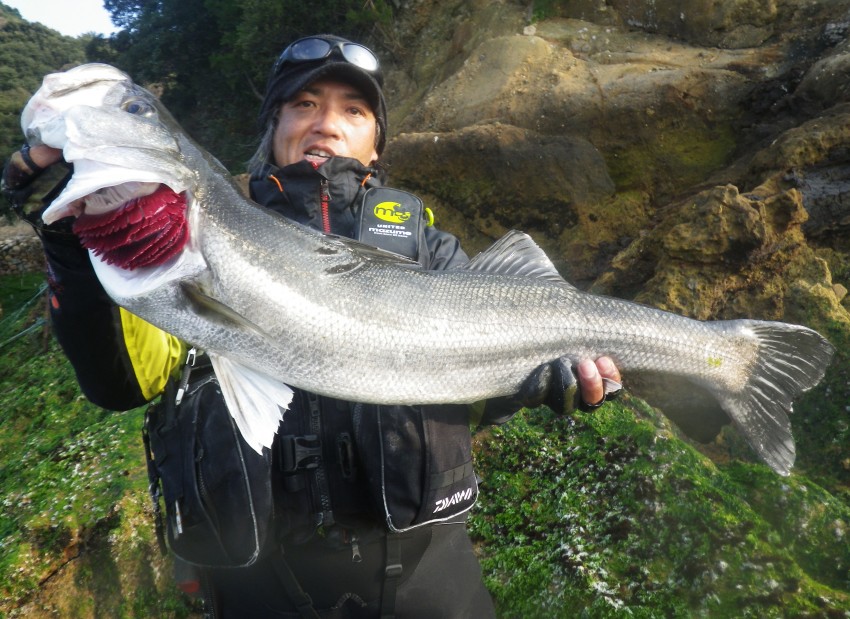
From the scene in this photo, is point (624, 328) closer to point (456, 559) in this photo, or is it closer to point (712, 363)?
point (712, 363)

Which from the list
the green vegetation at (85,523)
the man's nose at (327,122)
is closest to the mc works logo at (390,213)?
the man's nose at (327,122)

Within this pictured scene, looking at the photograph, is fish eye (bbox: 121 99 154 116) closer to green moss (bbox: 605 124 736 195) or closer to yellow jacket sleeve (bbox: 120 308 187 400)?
yellow jacket sleeve (bbox: 120 308 187 400)

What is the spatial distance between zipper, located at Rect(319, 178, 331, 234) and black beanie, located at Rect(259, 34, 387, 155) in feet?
2.02

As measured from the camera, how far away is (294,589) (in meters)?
2.54

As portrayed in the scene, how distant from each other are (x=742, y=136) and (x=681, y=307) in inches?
192

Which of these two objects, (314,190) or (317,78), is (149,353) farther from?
(317,78)

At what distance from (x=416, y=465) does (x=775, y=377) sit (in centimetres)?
191

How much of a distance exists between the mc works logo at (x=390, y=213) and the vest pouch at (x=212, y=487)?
1204mm

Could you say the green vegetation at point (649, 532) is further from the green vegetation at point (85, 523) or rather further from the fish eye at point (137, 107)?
the fish eye at point (137, 107)

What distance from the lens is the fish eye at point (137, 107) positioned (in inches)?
88.3

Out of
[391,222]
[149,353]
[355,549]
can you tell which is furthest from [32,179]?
[355,549]

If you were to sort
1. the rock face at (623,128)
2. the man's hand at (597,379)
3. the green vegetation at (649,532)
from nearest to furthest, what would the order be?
the man's hand at (597,379) < the green vegetation at (649,532) < the rock face at (623,128)

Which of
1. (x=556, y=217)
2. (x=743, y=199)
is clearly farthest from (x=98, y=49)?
Result: (x=743, y=199)

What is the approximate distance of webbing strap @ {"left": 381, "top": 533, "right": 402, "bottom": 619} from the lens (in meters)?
2.58
